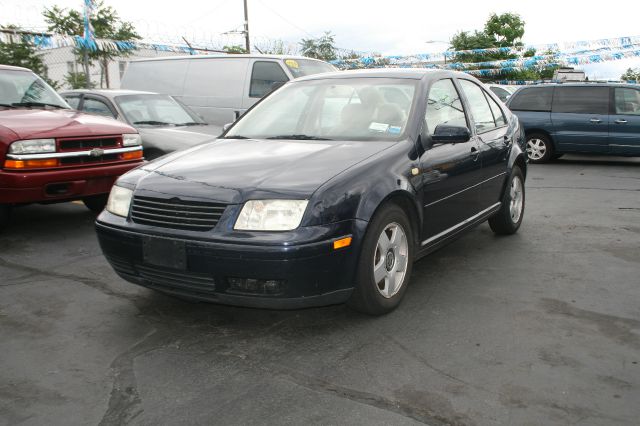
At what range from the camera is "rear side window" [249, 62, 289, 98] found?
10.6m

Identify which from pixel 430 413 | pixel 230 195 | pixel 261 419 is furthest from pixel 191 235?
pixel 430 413

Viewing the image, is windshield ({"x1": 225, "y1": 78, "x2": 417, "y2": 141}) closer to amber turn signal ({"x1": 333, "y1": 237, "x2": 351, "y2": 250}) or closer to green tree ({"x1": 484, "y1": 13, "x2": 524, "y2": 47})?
amber turn signal ({"x1": 333, "y1": 237, "x2": 351, "y2": 250})

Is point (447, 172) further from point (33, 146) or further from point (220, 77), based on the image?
point (220, 77)

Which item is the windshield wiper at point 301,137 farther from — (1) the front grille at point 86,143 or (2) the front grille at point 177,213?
(1) the front grille at point 86,143

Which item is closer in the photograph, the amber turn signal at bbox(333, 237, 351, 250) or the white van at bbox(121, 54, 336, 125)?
the amber turn signal at bbox(333, 237, 351, 250)

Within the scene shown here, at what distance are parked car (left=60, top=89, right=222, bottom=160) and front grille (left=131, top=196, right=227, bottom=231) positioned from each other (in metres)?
4.33

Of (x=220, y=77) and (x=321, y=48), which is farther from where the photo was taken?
(x=321, y=48)

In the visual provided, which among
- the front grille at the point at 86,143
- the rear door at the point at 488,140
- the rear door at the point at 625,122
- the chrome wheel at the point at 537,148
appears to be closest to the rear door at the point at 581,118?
the rear door at the point at 625,122

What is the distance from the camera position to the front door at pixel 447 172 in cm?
440

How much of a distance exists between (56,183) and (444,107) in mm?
3705

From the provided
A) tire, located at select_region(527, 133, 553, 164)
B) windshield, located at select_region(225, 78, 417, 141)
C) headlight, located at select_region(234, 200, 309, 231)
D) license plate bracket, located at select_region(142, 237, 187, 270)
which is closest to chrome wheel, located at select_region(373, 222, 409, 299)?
headlight, located at select_region(234, 200, 309, 231)

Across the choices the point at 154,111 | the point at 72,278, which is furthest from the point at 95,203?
the point at 72,278

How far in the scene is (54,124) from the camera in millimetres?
6227

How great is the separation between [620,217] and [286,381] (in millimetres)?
Answer: 5417
